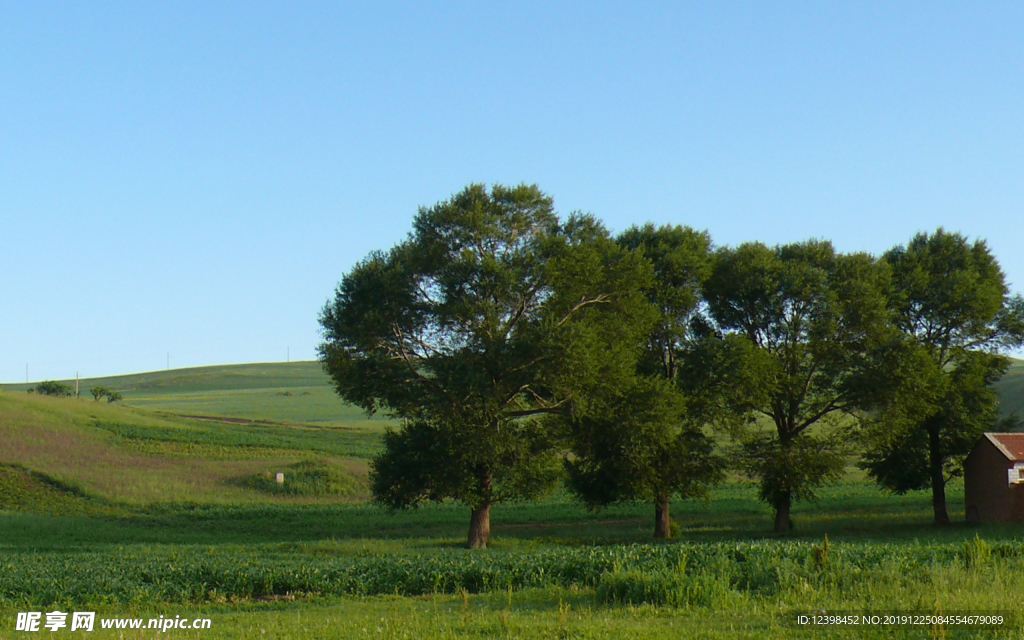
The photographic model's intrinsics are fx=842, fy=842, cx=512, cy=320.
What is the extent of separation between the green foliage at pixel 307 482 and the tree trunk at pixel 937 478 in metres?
36.3

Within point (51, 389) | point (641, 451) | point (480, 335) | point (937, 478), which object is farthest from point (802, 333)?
point (51, 389)

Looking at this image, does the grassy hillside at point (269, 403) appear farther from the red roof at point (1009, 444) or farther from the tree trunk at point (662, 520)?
the red roof at point (1009, 444)

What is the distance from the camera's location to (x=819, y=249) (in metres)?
40.9

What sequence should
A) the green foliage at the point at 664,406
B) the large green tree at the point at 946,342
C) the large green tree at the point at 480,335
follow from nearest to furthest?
the large green tree at the point at 480,335 < the green foliage at the point at 664,406 < the large green tree at the point at 946,342

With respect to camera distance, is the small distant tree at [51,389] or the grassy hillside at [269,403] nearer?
the grassy hillside at [269,403]

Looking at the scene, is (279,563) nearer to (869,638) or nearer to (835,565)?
(835,565)

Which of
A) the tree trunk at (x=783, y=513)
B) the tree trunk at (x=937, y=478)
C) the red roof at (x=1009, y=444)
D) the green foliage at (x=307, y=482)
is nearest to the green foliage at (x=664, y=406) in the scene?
the tree trunk at (x=783, y=513)

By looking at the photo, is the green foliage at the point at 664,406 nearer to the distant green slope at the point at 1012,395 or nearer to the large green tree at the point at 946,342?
the large green tree at the point at 946,342

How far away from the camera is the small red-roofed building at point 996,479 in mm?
39312

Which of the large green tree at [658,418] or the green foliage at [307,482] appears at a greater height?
the large green tree at [658,418]

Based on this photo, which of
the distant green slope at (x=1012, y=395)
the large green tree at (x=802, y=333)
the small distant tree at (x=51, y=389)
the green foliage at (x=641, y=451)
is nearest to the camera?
the green foliage at (x=641, y=451)

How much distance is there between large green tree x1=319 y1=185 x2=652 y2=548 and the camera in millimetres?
32844

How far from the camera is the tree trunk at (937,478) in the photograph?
41750mm

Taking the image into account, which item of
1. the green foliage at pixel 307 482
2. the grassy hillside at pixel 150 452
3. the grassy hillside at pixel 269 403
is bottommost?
the green foliage at pixel 307 482
